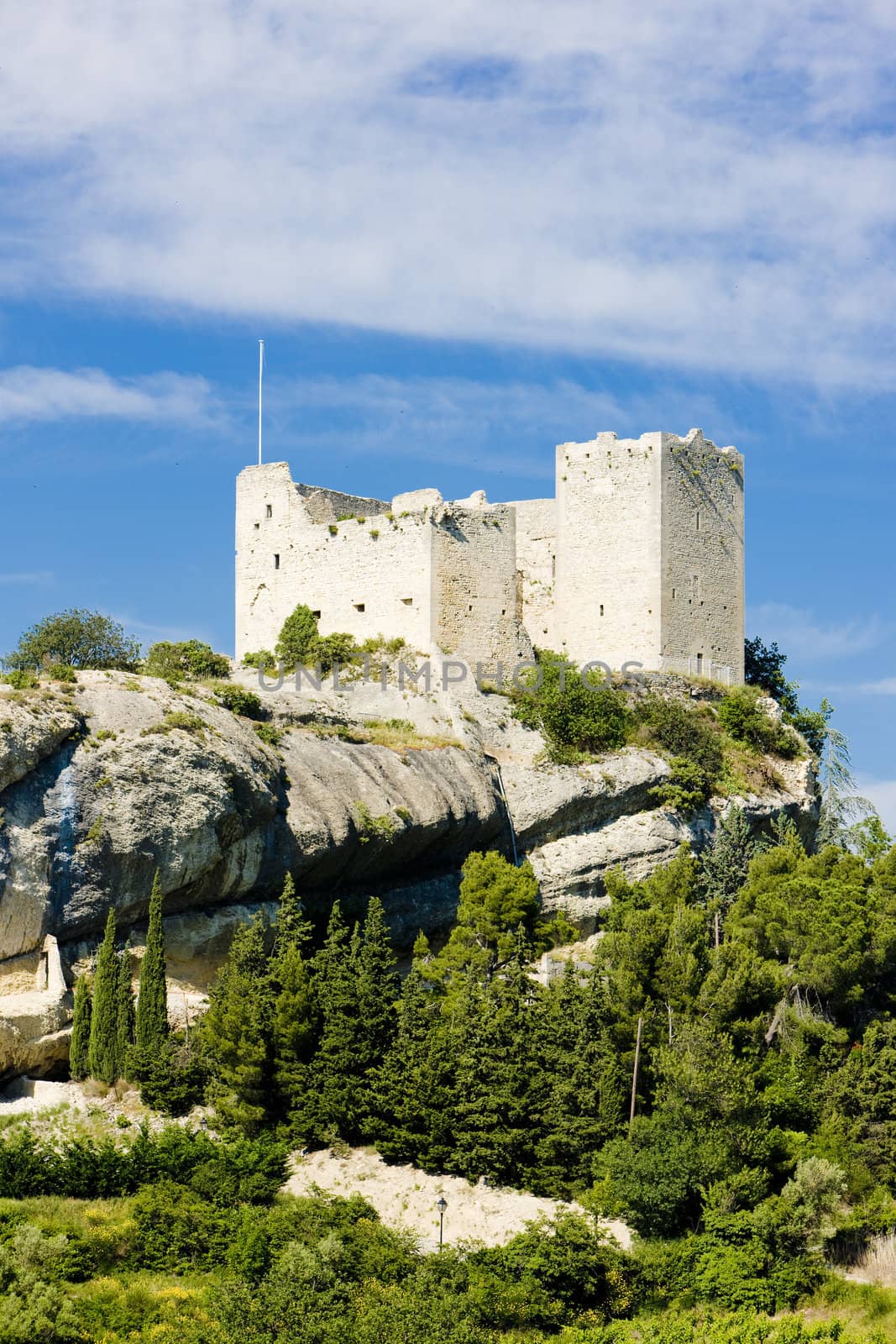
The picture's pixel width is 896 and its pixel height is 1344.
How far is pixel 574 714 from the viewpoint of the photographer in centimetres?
4831

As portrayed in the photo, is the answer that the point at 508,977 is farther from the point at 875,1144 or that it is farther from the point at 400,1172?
the point at 875,1144

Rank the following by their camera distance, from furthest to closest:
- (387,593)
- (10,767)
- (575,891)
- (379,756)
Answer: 1. (387,593)
2. (575,891)
3. (379,756)
4. (10,767)

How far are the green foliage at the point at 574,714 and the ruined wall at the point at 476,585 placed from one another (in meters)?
1.65

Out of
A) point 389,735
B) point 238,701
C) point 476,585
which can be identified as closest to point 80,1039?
point 238,701

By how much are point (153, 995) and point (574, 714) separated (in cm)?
1570

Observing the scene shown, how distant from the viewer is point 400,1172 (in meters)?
34.8

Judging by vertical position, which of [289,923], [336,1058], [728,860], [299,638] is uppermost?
[299,638]

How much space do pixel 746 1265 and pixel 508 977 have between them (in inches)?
311

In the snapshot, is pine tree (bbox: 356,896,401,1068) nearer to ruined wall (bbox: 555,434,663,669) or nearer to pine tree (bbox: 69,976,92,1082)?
pine tree (bbox: 69,976,92,1082)

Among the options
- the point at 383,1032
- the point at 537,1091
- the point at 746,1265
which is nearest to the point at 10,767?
the point at 383,1032

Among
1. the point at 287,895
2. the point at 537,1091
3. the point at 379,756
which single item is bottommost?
the point at 537,1091

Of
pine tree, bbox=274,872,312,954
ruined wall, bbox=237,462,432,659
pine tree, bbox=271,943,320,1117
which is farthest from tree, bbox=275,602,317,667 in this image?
pine tree, bbox=271,943,320,1117

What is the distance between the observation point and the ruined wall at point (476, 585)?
49.6m

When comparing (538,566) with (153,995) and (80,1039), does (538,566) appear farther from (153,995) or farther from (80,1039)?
(80,1039)
